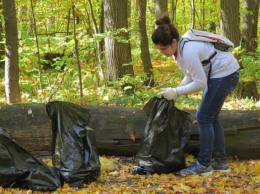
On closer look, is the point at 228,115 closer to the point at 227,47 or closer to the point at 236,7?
the point at 227,47

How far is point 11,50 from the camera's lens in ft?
20.1

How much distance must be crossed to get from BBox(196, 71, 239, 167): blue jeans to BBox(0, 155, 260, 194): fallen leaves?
232 mm

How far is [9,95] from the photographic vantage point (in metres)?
6.32

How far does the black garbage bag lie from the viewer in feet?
12.0

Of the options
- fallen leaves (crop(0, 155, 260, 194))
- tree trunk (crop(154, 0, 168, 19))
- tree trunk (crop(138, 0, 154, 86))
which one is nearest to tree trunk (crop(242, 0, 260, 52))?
tree trunk (crop(154, 0, 168, 19))

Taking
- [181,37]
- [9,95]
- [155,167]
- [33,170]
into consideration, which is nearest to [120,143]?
[155,167]

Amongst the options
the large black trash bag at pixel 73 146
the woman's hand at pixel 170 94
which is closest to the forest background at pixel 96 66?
the woman's hand at pixel 170 94

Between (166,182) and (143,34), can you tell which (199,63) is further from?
(143,34)

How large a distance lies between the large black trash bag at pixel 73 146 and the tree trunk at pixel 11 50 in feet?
9.93

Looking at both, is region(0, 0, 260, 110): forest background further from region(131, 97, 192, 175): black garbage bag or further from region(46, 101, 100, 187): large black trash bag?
region(46, 101, 100, 187): large black trash bag

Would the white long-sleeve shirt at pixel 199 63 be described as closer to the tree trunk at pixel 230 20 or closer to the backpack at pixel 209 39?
the backpack at pixel 209 39

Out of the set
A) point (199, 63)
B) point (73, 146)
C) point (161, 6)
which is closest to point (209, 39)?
point (199, 63)

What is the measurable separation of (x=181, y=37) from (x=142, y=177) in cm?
147

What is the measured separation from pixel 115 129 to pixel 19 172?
128 centimetres
